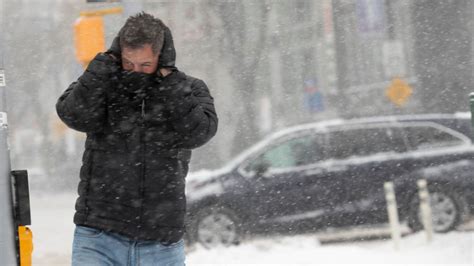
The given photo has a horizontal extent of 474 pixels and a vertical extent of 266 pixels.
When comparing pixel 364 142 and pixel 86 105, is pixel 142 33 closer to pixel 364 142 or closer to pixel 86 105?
pixel 86 105

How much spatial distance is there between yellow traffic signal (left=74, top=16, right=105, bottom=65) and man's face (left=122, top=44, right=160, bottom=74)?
443 cm

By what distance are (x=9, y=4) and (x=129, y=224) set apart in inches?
861

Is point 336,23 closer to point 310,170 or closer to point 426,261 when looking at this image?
point 310,170

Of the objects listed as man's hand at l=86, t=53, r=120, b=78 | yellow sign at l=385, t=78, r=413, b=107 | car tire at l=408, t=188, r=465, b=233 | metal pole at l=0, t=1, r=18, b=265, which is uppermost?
yellow sign at l=385, t=78, r=413, b=107

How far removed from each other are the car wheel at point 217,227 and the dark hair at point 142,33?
298 inches

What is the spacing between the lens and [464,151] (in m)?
12.0

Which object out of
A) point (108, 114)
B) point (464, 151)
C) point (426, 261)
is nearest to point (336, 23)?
point (464, 151)

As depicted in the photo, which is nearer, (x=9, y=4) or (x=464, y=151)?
(x=464, y=151)

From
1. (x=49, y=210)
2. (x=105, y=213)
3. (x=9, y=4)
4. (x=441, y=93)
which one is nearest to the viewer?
(x=105, y=213)

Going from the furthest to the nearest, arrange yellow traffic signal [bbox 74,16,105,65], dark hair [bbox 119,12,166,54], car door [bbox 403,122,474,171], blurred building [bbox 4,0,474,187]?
1. blurred building [bbox 4,0,474,187]
2. car door [bbox 403,122,474,171]
3. yellow traffic signal [bbox 74,16,105,65]
4. dark hair [bbox 119,12,166,54]

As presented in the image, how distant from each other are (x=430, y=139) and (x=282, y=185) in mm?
2032

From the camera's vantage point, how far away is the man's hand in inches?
154

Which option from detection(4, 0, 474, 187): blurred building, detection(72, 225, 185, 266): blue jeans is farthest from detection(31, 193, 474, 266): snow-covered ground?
detection(4, 0, 474, 187): blurred building

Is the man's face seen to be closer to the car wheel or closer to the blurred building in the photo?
the car wheel
